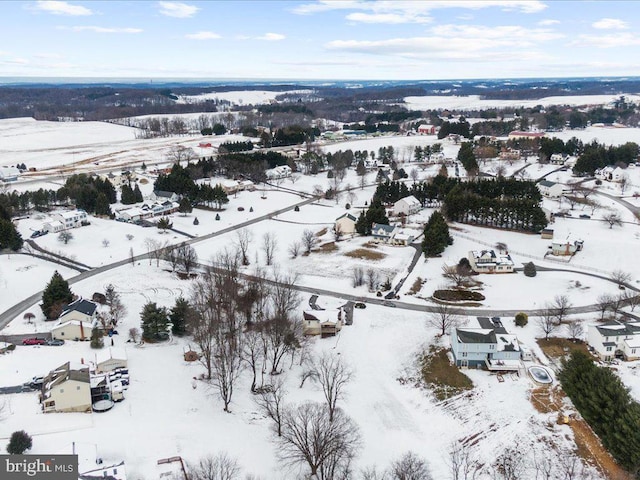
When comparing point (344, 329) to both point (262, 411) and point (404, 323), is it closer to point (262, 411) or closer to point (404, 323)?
point (404, 323)

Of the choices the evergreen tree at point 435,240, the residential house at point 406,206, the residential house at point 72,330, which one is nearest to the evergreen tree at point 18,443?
the residential house at point 72,330

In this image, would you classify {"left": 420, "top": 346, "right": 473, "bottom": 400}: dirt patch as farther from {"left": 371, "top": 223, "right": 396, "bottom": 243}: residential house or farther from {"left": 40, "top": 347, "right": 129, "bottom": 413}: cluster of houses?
{"left": 371, "top": 223, "right": 396, "bottom": 243}: residential house

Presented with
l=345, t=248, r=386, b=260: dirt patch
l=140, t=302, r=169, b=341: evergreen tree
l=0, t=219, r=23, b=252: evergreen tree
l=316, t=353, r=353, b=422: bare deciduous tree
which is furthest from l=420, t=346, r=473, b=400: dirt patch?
l=0, t=219, r=23, b=252: evergreen tree

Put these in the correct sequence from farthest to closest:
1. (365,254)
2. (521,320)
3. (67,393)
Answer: (365,254) < (521,320) < (67,393)

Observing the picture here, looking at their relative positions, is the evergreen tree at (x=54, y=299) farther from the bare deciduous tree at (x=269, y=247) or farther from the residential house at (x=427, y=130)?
the residential house at (x=427, y=130)

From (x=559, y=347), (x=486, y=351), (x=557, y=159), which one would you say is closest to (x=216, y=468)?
(x=486, y=351)

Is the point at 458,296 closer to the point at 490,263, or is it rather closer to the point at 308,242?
the point at 490,263
